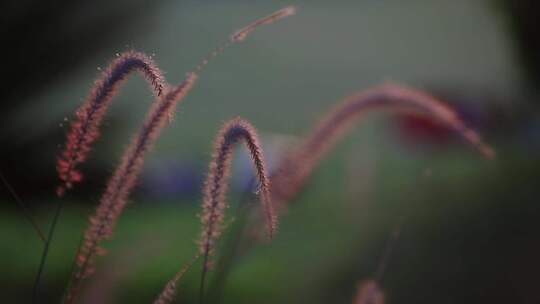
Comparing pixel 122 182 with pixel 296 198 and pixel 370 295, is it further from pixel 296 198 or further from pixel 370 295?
pixel 296 198

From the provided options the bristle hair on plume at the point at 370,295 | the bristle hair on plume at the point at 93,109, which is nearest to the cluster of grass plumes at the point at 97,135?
the bristle hair on plume at the point at 93,109

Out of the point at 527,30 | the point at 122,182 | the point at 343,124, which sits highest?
the point at 527,30

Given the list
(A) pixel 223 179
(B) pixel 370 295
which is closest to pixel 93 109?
(A) pixel 223 179

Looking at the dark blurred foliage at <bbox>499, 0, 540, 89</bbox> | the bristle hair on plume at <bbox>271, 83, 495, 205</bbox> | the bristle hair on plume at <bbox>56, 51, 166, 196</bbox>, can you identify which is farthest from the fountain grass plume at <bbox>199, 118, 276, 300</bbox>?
the dark blurred foliage at <bbox>499, 0, 540, 89</bbox>

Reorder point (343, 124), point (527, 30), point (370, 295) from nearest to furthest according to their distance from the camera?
point (370, 295), point (343, 124), point (527, 30)

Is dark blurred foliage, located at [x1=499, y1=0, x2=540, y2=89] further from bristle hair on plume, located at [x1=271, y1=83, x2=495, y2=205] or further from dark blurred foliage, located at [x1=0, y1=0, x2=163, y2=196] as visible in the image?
bristle hair on plume, located at [x1=271, y1=83, x2=495, y2=205]

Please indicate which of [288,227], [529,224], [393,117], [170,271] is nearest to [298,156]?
[529,224]

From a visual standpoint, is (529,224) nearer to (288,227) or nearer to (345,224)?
(345,224)
